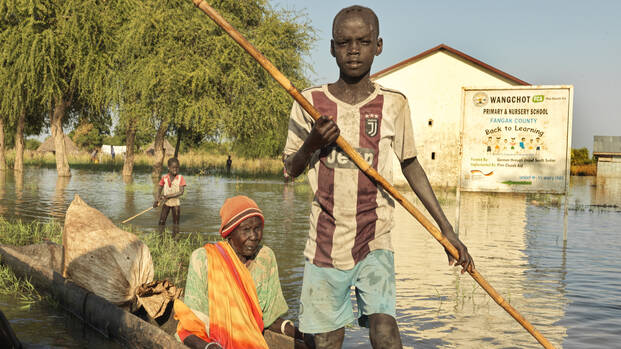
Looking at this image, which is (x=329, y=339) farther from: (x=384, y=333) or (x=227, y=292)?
(x=227, y=292)

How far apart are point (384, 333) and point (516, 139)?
10.8 meters

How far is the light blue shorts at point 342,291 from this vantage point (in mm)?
2977

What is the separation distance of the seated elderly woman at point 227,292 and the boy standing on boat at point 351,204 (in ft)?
3.12

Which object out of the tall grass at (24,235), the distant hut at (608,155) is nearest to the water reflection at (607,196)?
the tall grass at (24,235)

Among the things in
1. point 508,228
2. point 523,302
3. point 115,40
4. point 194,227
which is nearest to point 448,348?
point 523,302

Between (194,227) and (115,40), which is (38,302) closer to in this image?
(194,227)

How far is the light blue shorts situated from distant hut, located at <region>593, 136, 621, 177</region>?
61.9 metres

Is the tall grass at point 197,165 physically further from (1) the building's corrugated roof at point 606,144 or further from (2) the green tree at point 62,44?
(1) the building's corrugated roof at point 606,144

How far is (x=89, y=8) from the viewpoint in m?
25.0

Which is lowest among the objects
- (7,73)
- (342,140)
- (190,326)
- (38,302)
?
(38,302)

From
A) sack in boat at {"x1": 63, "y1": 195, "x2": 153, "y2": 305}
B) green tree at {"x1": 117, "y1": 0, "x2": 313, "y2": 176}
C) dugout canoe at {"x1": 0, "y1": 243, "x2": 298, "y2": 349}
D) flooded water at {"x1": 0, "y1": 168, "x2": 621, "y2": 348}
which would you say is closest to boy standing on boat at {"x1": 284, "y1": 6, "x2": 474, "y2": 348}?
dugout canoe at {"x1": 0, "y1": 243, "x2": 298, "y2": 349}

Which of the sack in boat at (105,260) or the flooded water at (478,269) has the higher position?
the sack in boat at (105,260)

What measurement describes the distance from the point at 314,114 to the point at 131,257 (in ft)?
12.6

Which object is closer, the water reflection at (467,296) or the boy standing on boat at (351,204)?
the boy standing on boat at (351,204)
